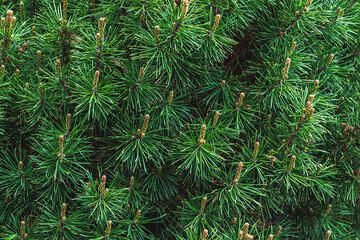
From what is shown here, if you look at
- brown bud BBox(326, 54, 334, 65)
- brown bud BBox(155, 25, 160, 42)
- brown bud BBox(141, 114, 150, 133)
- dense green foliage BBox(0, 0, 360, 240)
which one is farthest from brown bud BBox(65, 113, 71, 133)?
brown bud BBox(326, 54, 334, 65)

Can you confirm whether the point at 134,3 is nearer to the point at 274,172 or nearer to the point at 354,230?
the point at 274,172

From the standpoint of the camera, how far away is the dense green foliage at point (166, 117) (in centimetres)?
110

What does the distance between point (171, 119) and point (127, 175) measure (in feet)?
0.71

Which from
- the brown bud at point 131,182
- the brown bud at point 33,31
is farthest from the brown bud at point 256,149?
the brown bud at point 33,31

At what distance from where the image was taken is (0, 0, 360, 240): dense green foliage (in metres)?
1.10

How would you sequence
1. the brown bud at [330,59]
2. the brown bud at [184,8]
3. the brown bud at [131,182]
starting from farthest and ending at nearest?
1. the brown bud at [330,59]
2. the brown bud at [131,182]
3. the brown bud at [184,8]

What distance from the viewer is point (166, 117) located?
1.13 meters

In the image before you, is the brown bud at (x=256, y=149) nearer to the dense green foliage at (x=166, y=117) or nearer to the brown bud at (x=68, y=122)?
the dense green foliage at (x=166, y=117)

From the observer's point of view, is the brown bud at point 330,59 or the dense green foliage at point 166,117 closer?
the dense green foliage at point 166,117

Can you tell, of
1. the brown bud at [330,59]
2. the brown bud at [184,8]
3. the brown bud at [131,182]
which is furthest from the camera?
the brown bud at [330,59]

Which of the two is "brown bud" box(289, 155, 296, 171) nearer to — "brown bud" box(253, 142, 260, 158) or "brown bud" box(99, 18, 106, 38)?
"brown bud" box(253, 142, 260, 158)

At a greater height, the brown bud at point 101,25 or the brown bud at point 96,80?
the brown bud at point 101,25

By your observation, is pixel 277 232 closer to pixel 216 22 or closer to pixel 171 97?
pixel 171 97

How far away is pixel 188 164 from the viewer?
1058mm
